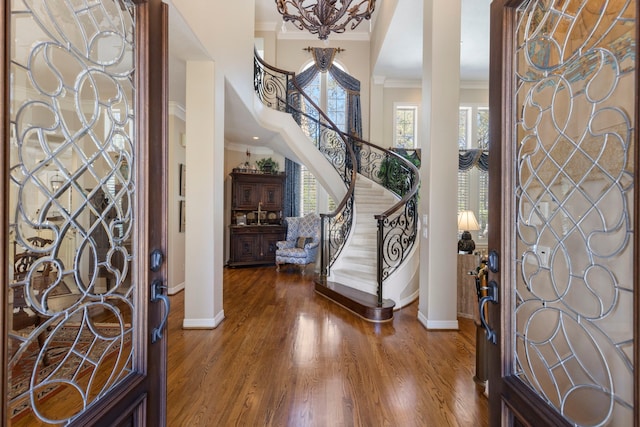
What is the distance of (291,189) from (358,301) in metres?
4.59

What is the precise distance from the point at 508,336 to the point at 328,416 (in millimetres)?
1308

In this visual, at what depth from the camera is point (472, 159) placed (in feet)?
25.0

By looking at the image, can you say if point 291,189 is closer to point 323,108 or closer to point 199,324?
point 323,108

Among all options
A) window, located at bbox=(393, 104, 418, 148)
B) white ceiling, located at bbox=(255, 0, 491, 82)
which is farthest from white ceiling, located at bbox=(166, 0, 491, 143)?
window, located at bbox=(393, 104, 418, 148)

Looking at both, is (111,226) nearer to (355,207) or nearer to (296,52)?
(355,207)

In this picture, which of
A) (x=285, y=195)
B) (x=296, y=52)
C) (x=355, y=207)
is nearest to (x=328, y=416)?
(x=355, y=207)

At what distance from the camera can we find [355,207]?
5.74 meters

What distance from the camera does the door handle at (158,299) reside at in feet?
4.07

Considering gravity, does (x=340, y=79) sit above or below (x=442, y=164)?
above

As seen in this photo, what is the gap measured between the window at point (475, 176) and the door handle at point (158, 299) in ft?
24.4

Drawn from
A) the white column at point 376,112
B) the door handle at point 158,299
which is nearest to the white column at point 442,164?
the door handle at point 158,299

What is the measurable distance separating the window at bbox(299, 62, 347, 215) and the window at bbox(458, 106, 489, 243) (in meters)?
3.09

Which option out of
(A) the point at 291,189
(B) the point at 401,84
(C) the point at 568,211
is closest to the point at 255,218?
(A) the point at 291,189

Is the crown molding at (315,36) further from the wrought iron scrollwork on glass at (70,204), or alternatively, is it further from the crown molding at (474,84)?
the wrought iron scrollwork on glass at (70,204)
